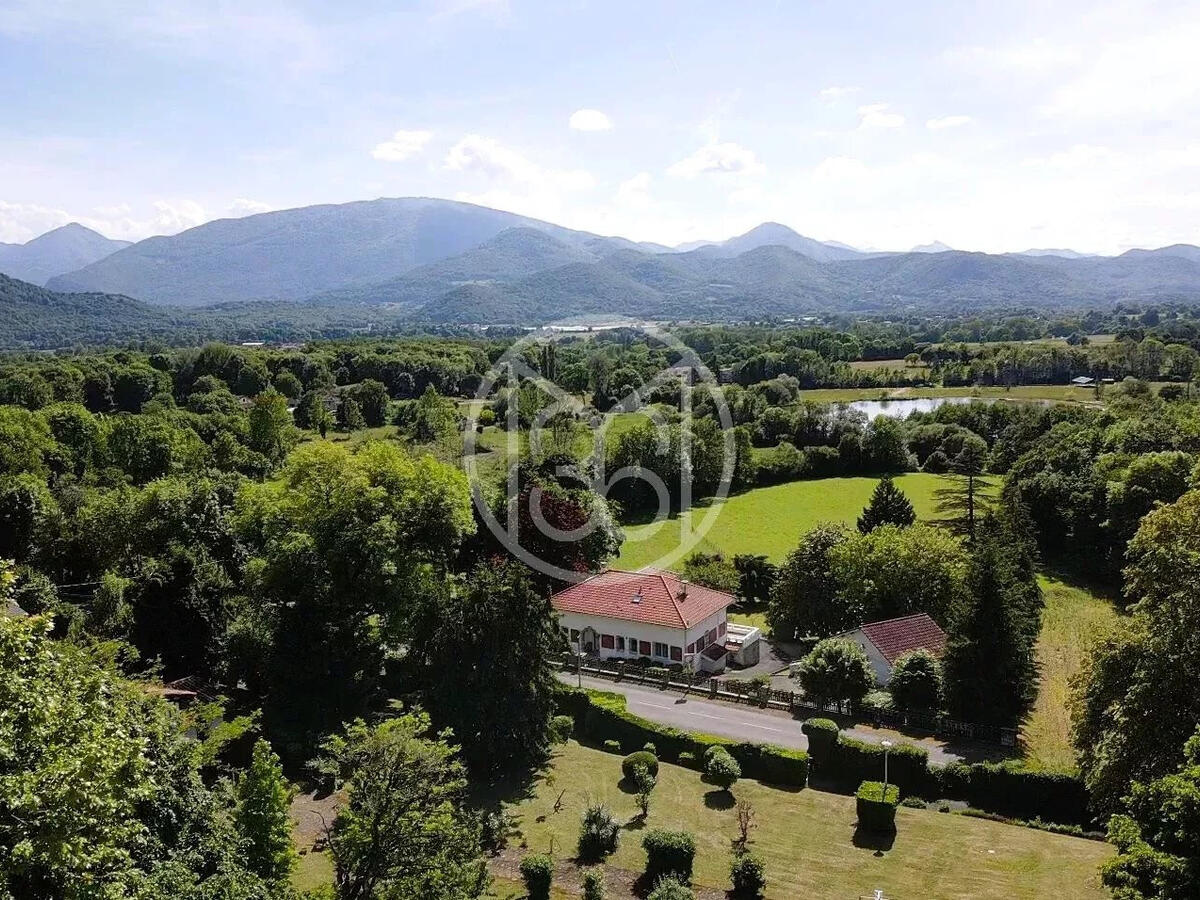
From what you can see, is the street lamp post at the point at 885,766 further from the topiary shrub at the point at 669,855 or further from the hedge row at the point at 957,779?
the topiary shrub at the point at 669,855

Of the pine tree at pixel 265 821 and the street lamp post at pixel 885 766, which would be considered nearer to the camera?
the pine tree at pixel 265 821

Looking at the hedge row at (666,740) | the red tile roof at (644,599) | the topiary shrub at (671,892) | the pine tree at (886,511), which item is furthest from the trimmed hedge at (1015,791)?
the pine tree at (886,511)

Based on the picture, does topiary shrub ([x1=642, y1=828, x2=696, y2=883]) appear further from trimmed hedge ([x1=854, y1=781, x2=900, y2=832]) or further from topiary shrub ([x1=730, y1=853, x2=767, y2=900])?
trimmed hedge ([x1=854, y1=781, x2=900, y2=832])

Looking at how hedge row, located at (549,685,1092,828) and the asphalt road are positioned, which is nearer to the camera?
hedge row, located at (549,685,1092,828)

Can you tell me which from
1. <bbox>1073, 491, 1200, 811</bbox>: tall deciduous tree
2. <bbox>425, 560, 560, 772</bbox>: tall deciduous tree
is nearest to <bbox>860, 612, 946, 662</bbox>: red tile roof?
<bbox>1073, 491, 1200, 811</bbox>: tall deciduous tree

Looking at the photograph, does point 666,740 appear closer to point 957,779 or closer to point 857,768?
point 857,768

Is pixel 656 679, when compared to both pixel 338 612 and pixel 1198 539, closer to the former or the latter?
pixel 338 612

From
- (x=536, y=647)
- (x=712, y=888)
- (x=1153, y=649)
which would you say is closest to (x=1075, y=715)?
(x=1153, y=649)
